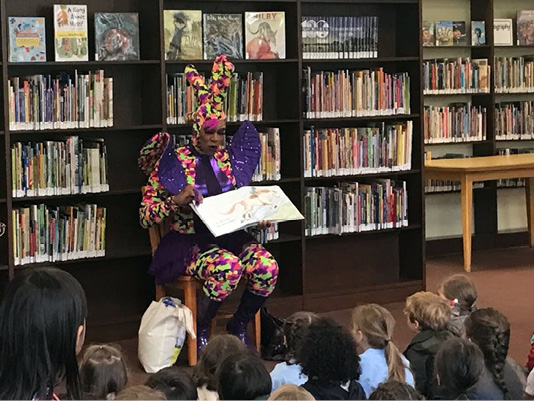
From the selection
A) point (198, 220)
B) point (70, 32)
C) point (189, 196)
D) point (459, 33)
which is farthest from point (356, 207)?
point (459, 33)

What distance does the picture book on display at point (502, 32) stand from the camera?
8562 mm

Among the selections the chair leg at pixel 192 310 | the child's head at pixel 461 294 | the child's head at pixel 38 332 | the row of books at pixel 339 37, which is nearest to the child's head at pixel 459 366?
the child's head at pixel 461 294

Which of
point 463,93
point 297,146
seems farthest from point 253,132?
point 463,93

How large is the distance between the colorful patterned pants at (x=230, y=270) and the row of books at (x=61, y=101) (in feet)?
3.24

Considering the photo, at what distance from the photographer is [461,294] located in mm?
4289

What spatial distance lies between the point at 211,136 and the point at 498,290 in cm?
261

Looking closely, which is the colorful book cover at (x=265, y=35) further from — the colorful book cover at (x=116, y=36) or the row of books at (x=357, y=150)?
the colorful book cover at (x=116, y=36)

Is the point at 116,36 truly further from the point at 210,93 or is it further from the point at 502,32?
the point at 502,32

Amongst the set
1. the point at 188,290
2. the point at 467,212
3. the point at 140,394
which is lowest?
the point at 188,290

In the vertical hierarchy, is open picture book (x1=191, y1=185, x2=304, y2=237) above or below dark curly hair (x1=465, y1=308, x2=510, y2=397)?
above

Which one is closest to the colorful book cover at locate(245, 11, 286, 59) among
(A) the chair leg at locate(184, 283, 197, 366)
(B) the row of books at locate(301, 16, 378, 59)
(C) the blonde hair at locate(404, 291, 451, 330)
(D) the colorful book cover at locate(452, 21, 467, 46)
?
(B) the row of books at locate(301, 16, 378, 59)

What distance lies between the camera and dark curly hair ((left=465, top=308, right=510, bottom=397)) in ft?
11.2

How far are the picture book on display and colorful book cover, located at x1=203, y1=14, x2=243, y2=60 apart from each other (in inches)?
131

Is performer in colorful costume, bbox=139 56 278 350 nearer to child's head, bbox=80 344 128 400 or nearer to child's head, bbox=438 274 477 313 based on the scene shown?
child's head, bbox=438 274 477 313
